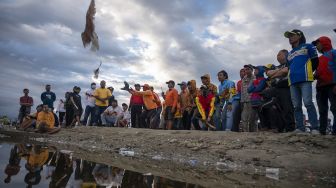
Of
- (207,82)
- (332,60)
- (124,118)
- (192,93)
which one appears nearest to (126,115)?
(124,118)

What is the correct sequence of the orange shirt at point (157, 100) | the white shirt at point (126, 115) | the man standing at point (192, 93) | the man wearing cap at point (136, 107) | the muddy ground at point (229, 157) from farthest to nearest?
the white shirt at point (126, 115) < the man wearing cap at point (136, 107) < the orange shirt at point (157, 100) < the man standing at point (192, 93) < the muddy ground at point (229, 157)

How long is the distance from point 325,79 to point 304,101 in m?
0.59

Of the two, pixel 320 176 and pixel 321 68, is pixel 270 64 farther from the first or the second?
pixel 320 176

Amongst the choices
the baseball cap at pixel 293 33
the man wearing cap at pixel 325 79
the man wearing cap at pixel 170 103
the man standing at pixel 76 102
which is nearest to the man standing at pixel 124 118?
the man standing at pixel 76 102

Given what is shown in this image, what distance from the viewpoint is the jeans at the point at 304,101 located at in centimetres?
549

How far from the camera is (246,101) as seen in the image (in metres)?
7.26

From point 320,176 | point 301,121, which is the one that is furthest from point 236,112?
point 320,176

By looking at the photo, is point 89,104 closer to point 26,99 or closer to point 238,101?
point 26,99

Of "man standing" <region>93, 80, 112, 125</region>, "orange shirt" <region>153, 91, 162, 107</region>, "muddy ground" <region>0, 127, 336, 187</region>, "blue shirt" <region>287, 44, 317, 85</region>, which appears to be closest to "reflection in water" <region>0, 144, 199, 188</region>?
"muddy ground" <region>0, 127, 336, 187</region>

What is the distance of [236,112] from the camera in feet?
25.1

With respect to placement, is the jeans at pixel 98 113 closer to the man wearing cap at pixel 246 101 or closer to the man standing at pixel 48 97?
the man standing at pixel 48 97

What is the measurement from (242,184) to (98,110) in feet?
29.6

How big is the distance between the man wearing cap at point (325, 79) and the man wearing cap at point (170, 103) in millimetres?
4512

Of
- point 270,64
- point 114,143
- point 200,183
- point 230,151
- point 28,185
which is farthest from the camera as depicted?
point 114,143
